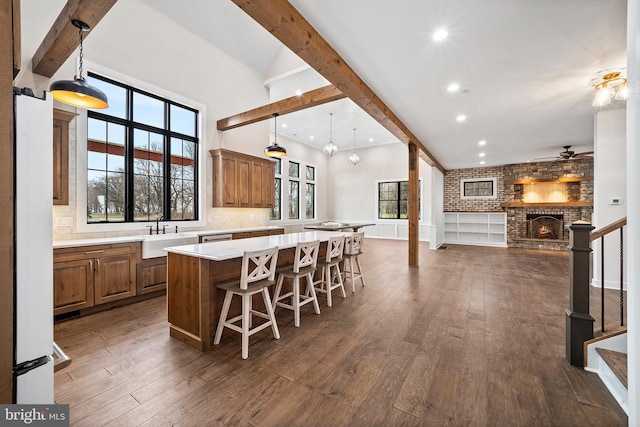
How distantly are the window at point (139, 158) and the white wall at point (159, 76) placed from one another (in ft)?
0.54

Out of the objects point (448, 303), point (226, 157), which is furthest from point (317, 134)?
point (448, 303)

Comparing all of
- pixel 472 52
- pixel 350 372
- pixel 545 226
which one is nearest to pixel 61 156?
pixel 350 372

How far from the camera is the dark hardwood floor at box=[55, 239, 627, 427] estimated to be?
1.65m

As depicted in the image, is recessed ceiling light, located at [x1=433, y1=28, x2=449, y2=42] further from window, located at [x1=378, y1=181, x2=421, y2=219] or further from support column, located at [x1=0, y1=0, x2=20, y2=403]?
window, located at [x1=378, y1=181, x2=421, y2=219]

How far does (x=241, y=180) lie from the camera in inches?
227

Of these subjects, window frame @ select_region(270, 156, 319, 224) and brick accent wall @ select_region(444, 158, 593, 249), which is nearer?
brick accent wall @ select_region(444, 158, 593, 249)

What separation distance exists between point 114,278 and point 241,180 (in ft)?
9.70

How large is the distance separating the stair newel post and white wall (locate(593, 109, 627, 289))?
3.03 m

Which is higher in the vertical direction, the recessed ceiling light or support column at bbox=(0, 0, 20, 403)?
the recessed ceiling light

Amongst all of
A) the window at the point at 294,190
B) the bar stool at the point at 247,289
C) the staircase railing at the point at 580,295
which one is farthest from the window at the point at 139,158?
the staircase railing at the point at 580,295

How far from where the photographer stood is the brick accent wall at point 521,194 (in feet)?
26.1

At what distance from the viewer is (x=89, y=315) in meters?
3.25

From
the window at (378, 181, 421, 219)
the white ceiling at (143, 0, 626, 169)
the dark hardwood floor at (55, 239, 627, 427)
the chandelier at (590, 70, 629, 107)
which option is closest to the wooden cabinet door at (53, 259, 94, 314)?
the dark hardwood floor at (55, 239, 627, 427)

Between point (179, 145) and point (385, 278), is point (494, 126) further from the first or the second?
point (179, 145)
